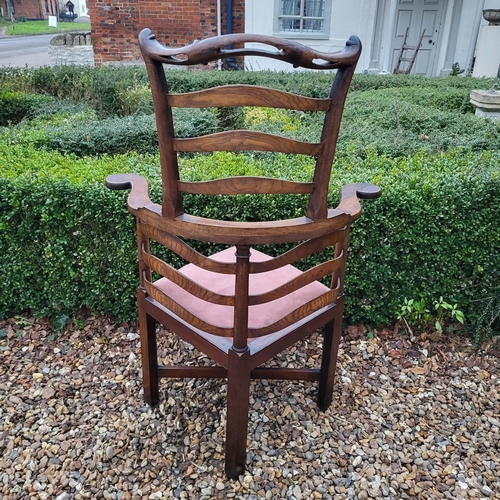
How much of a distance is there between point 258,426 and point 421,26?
12032mm

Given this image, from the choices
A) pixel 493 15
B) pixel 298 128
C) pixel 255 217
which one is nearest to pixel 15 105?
pixel 298 128

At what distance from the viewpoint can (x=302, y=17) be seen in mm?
10914

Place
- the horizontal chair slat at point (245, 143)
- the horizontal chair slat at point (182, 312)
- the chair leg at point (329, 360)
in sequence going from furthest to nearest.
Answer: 1. the chair leg at point (329, 360)
2. the horizontal chair slat at point (182, 312)
3. the horizontal chair slat at point (245, 143)

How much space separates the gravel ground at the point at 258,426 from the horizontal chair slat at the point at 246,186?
1.14m

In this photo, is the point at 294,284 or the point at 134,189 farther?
the point at 134,189

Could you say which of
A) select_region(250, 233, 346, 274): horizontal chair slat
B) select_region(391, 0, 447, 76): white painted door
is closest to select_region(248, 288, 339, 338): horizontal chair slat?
select_region(250, 233, 346, 274): horizontal chair slat

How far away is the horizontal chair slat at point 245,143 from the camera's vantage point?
1.24m

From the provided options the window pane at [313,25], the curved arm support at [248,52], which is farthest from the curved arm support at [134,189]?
the window pane at [313,25]

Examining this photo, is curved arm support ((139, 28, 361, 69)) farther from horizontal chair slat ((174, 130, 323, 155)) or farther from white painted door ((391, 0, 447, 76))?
white painted door ((391, 0, 447, 76))

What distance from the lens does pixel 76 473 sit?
1.81m

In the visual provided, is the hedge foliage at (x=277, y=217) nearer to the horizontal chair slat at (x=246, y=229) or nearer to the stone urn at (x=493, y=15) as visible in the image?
the horizontal chair slat at (x=246, y=229)

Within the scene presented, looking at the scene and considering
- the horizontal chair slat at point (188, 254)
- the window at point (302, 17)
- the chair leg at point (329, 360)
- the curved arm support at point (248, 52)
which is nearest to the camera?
the curved arm support at point (248, 52)

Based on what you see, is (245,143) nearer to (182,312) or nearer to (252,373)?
(182,312)

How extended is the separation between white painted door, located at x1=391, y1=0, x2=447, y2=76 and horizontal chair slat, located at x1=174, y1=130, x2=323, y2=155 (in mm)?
11765
